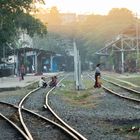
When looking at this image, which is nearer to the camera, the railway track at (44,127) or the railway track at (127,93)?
the railway track at (44,127)

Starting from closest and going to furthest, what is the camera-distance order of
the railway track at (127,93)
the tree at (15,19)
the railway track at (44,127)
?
the railway track at (44,127)
the railway track at (127,93)
the tree at (15,19)

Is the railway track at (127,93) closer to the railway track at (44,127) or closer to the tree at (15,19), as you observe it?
the railway track at (44,127)

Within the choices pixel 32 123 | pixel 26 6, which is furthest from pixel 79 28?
pixel 32 123

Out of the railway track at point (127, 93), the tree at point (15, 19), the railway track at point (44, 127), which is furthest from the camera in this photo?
the tree at point (15, 19)

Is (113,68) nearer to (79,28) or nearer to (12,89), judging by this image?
(79,28)

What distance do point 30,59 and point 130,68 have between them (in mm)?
28222

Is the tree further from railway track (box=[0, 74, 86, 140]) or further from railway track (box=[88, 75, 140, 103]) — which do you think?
railway track (box=[0, 74, 86, 140])

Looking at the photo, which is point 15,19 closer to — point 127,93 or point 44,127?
point 127,93

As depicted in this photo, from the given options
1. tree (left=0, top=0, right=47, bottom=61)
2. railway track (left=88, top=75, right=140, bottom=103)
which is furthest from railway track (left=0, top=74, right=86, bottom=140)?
tree (left=0, top=0, right=47, bottom=61)

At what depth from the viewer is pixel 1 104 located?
25.4m

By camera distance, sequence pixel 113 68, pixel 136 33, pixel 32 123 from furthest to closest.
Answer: pixel 113 68 < pixel 136 33 < pixel 32 123

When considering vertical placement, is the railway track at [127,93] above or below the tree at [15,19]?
below

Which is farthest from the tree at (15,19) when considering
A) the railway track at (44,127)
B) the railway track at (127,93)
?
the railway track at (44,127)

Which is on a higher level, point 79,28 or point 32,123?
point 79,28
